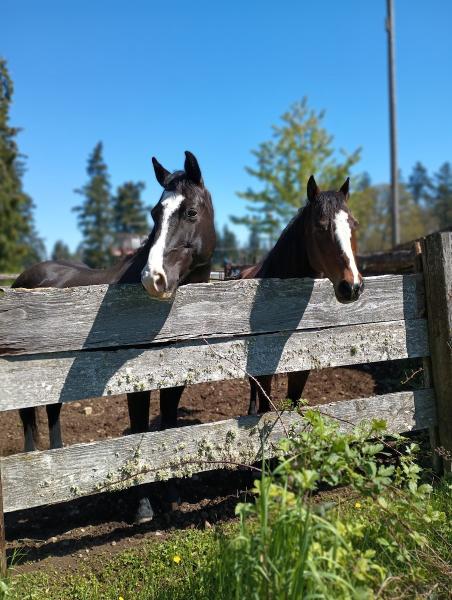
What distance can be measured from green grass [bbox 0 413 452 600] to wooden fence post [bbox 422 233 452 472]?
0.56m

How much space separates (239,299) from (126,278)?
51.2 inches

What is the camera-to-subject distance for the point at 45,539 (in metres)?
3.01

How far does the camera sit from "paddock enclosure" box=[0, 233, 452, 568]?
2.36 m

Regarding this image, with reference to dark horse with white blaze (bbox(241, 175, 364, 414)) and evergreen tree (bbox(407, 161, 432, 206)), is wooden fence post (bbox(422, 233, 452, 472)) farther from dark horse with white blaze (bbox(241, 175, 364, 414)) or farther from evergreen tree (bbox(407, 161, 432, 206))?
evergreen tree (bbox(407, 161, 432, 206))

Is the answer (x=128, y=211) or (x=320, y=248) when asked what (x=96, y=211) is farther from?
(x=320, y=248)

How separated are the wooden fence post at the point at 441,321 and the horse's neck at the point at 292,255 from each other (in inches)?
33.6

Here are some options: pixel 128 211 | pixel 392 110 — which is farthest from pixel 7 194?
pixel 128 211

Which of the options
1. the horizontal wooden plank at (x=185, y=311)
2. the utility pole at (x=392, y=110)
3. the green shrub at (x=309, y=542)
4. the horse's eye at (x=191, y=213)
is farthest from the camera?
the utility pole at (x=392, y=110)

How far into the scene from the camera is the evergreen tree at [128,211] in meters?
66.4

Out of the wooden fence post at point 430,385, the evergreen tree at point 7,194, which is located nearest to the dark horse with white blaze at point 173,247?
the wooden fence post at point 430,385

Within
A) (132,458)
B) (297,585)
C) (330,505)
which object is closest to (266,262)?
(132,458)

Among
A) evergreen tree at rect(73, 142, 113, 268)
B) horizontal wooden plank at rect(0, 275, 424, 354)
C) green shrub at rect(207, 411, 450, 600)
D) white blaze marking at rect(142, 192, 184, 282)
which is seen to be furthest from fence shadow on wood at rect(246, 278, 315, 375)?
evergreen tree at rect(73, 142, 113, 268)

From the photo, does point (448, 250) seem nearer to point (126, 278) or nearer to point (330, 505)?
point (330, 505)

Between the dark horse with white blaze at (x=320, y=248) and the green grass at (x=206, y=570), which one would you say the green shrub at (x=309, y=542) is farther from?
the dark horse with white blaze at (x=320, y=248)
